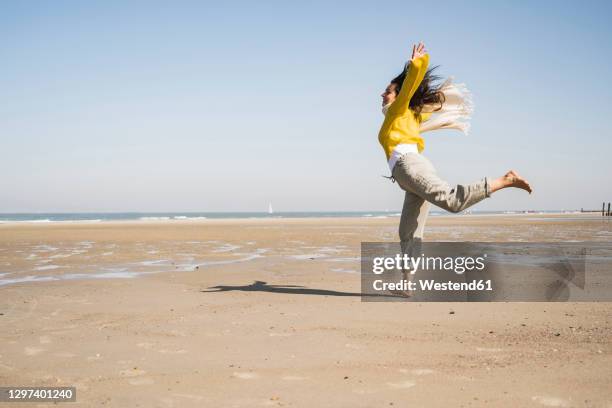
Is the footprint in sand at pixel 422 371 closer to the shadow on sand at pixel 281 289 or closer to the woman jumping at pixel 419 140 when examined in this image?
the woman jumping at pixel 419 140

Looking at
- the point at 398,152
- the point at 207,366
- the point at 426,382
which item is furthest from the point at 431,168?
the point at 207,366

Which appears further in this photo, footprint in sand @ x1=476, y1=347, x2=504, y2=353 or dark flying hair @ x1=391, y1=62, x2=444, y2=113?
dark flying hair @ x1=391, y1=62, x2=444, y2=113

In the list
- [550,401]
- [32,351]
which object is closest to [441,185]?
[550,401]

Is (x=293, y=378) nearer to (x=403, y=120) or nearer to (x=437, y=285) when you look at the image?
(x=403, y=120)

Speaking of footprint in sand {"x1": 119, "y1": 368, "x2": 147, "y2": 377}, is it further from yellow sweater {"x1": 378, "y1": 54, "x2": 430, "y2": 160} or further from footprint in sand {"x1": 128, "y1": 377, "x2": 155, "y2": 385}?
yellow sweater {"x1": 378, "y1": 54, "x2": 430, "y2": 160}

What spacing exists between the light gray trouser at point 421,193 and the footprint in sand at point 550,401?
7.44 feet

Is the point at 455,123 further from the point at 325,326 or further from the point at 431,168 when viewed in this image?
the point at 325,326

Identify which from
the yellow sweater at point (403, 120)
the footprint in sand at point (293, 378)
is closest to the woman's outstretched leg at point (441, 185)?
the yellow sweater at point (403, 120)

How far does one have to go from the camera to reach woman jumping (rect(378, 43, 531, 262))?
471cm

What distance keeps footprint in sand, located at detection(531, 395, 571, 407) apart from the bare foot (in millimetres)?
2413

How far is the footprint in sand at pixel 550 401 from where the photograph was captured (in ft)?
8.41

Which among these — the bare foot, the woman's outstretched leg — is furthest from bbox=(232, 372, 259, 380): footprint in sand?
Answer: the bare foot

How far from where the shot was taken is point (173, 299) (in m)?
5.84

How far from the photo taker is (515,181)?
4684 millimetres
